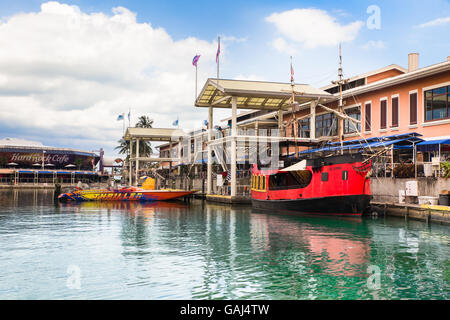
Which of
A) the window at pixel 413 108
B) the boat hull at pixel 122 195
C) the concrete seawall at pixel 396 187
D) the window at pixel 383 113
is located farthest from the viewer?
the boat hull at pixel 122 195

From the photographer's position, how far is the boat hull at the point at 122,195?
47188 mm

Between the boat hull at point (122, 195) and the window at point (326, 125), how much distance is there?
16.4m

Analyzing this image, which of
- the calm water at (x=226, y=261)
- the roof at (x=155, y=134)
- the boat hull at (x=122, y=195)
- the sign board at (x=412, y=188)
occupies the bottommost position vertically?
the calm water at (x=226, y=261)

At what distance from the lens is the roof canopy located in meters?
39.0

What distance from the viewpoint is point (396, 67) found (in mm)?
41188

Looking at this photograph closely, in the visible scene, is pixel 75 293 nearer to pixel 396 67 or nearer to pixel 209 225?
pixel 209 225

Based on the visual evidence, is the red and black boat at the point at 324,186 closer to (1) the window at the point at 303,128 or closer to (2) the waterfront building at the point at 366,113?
(2) the waterfront building at the point at 366,113

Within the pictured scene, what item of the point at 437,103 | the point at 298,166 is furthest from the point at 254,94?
the point at 437,103

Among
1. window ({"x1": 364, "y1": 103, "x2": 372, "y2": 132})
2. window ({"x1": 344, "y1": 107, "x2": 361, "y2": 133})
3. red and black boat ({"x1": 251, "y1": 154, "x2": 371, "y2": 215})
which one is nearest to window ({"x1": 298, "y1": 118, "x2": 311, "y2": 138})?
window ({"x1": 344, "y1": 107, "x2": 361, "y2": 133})

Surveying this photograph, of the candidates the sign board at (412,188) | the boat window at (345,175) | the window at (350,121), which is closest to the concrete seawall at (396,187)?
the sign board at (412,188)

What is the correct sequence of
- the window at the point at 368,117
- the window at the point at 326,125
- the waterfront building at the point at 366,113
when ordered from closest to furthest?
1. the waterfront building at the point at 366,113
2. the window at the point at 368,117
3. the window at the point at 326,125

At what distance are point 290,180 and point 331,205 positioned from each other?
5.40m
